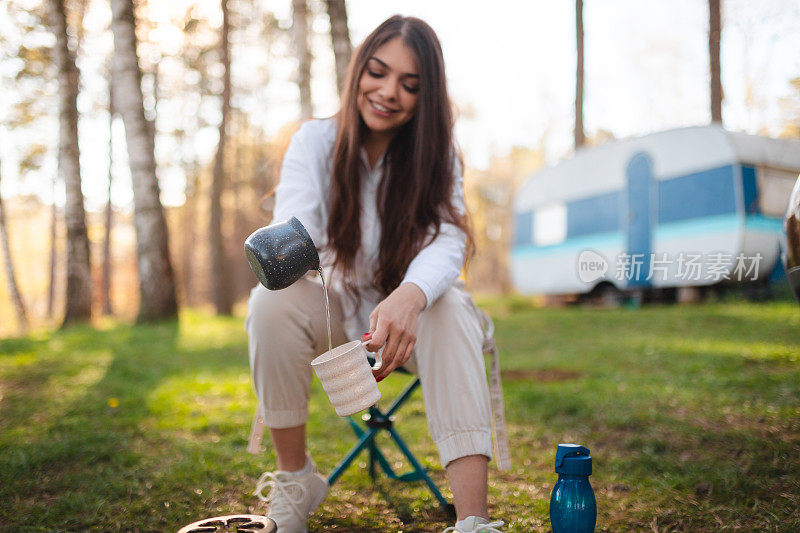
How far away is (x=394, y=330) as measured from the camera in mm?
1403

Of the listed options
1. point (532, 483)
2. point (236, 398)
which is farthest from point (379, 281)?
point (236, 398)

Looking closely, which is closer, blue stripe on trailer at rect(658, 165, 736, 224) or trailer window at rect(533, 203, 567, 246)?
blue stripe on trailer at rect(658, 165, 736, 224)

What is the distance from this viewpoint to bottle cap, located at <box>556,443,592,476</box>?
1392 millimetres

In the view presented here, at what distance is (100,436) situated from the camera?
254 cm

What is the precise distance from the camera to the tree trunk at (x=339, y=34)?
5145 mm

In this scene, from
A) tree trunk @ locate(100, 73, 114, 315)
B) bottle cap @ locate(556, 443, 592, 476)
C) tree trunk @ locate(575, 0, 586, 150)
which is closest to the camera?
bottle cap @ locate(556, 443, 592, 476)

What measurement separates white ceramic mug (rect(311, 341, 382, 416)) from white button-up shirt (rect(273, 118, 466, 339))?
42cm

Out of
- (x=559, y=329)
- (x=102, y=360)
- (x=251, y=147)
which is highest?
(x=251, y=147)

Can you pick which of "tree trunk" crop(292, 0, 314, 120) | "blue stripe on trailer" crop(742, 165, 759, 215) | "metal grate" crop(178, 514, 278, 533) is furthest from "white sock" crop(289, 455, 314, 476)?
"tree trunk" crop(292, 0, 314, 120)

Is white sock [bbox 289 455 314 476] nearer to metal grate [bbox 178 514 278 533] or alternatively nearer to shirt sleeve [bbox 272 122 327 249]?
metal grate [bbox 178 514 278 533]

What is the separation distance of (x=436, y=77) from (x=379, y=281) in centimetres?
64

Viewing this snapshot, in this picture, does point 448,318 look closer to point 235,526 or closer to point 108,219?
point 235,526

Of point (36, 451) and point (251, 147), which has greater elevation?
point (251, 147)

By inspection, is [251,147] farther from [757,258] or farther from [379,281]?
[379,281]
